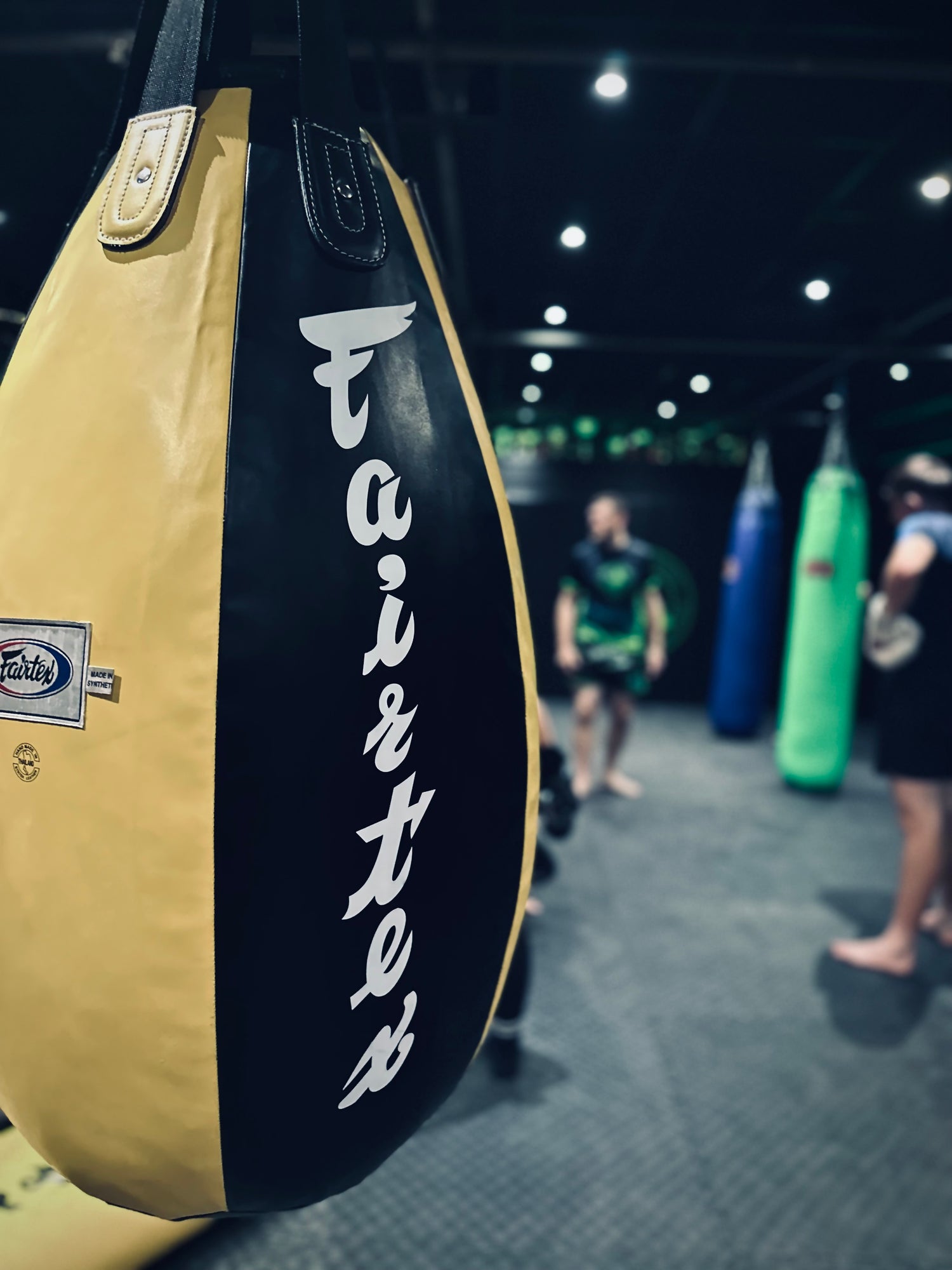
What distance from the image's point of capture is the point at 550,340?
464cm

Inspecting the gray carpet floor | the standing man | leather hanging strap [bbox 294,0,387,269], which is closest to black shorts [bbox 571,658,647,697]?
the standing man

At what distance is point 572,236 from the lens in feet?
10.2

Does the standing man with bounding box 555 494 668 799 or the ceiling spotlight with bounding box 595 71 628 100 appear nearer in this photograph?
the ceiling spotlight with bounding box 595 71 628 100

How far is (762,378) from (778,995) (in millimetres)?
4488

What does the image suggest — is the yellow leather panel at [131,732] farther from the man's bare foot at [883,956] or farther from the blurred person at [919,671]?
the man's bare foot at [883,956]

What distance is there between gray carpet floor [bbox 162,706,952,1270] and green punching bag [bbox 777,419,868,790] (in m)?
1.41

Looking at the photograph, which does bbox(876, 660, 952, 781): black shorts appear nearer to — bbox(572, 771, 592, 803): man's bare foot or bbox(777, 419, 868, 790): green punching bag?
bbox(572, 771, 592, 803): man's bare foot

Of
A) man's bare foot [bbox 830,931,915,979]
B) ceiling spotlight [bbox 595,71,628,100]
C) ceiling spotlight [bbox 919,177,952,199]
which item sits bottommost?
man's bare foot [bbox 830,931,915,979]

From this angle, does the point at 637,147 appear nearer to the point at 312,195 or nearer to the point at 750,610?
the point at 312,195

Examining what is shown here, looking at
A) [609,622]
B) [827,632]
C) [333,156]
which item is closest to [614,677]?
[609,622]

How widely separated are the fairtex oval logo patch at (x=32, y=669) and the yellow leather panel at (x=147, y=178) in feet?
0.75

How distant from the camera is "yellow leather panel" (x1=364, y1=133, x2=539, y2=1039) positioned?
1.71ft

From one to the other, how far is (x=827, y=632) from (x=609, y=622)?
1.29 meters

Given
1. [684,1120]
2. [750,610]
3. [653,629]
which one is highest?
[750,610]
